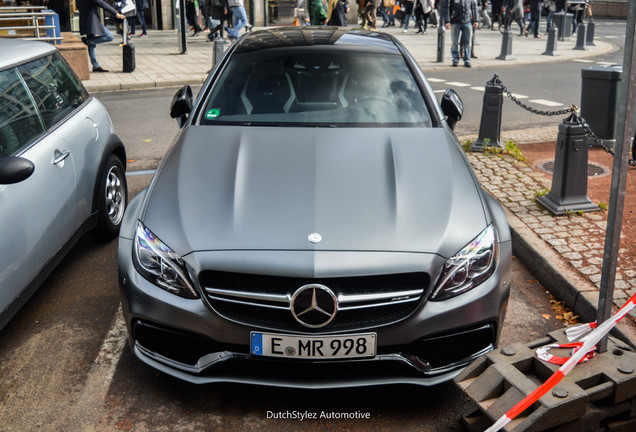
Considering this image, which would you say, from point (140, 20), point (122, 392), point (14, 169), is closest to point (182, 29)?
point (140, 20)

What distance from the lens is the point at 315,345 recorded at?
10.3ft

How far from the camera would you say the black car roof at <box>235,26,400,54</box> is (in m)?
5.10

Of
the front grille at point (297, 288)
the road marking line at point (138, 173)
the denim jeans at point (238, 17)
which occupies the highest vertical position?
the denim jeans at point (238, 17)

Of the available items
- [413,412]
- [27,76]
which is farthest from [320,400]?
[27,76]

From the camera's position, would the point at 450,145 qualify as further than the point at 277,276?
Yes

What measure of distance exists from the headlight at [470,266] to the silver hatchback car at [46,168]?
2205mm

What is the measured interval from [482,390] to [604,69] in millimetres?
6162

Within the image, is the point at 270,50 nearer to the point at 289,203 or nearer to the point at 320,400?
the point at 289,203

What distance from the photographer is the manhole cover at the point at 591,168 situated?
729 cm

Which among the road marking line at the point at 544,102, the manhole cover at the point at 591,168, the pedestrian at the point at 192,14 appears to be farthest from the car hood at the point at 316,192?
the pedestrian at the point at 192,14

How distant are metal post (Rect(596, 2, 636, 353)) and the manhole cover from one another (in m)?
4.28

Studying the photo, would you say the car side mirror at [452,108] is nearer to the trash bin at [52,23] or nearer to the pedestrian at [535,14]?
the trash bin at [52,23]

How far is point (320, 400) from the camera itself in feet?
11.6

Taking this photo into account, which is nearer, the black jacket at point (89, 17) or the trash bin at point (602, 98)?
the trash bin at point (602, 98)
